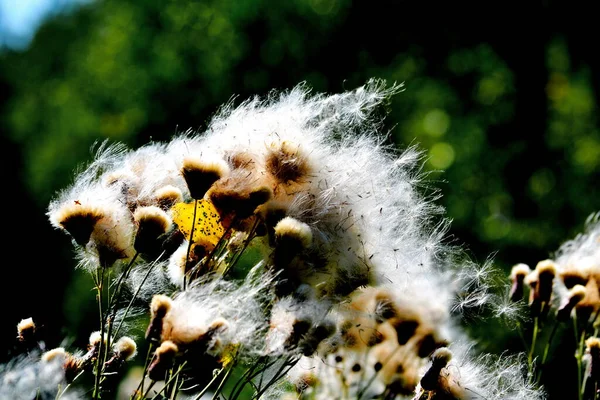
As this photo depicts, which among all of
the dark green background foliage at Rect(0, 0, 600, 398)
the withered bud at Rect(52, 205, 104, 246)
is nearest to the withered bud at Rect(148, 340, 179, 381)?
the withered bud at Rect(52, 205, 104, 246)

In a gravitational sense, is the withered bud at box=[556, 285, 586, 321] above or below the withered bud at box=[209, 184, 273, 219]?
below

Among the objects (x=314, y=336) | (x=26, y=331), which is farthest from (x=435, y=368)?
(x=26, y=331)

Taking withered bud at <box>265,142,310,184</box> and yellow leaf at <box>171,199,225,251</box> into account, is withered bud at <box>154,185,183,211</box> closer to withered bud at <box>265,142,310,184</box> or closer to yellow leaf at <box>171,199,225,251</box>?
yellow leaf at <box>171,199,225,251</box>

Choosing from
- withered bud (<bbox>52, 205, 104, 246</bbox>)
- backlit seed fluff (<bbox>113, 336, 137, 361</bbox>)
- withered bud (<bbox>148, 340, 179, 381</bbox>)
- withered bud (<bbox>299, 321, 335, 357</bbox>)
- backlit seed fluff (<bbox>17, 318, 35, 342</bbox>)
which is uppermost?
withered bud (<bbox>52, 205, 104, 246</bbox>)

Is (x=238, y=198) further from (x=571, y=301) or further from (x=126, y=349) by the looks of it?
(x=571, y=301)

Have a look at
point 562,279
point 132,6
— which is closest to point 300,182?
point 562,279

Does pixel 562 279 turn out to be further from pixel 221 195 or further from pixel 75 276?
pixel 75 276

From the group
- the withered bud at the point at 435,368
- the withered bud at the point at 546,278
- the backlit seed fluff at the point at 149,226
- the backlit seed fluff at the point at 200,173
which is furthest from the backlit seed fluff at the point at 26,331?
the withered bud at the point at 546,278
